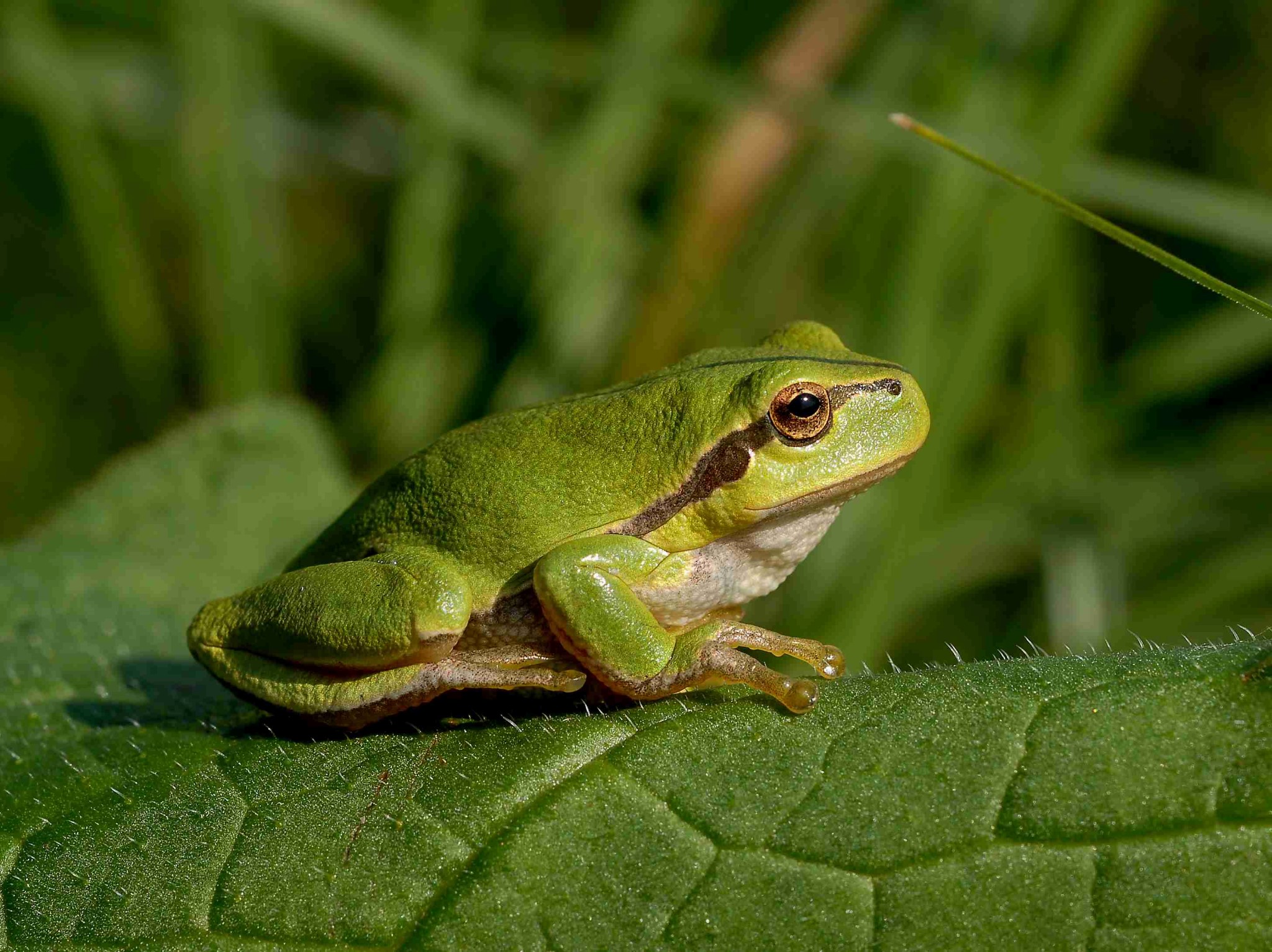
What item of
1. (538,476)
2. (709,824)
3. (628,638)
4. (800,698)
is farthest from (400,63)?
(709,824)

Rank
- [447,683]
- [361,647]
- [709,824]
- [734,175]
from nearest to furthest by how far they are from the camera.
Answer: [709,824], [447,683], [361,647], [734,175]

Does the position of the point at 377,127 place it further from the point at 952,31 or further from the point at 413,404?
the point at 952,31

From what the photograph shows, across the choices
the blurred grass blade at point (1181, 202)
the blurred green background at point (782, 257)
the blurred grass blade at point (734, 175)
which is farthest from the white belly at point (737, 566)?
the blurred grass blade at point (1181, 202)

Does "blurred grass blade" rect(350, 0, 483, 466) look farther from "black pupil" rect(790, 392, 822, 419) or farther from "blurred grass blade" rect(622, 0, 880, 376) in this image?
"black pupil" rect(790, 392, 822, 419)

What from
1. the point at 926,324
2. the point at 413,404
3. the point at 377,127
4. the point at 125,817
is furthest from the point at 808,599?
the point at 377,127

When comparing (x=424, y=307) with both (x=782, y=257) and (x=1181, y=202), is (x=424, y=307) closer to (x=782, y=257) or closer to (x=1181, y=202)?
(x=782, y=257)

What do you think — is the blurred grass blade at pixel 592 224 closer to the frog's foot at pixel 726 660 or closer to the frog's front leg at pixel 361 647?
the frog's front leg at pixel 361 647
